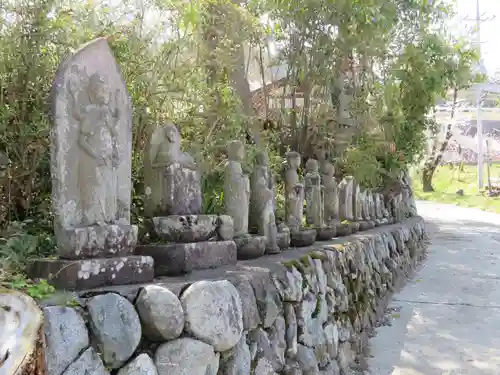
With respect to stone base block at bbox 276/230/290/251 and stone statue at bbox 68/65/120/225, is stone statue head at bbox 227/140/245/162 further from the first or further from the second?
stone statue at bbox 68/65/120/225

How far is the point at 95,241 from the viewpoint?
2867mm

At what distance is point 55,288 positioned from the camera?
2607 mm

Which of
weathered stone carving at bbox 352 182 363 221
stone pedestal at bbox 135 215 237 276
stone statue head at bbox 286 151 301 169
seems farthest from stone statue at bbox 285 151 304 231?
weathered stone carving at bbox 352 182 363 221

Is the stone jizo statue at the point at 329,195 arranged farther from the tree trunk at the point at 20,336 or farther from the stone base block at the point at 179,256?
the tree trunk at the point at 20,336

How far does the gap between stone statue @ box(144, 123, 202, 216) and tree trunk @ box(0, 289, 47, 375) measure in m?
1.64

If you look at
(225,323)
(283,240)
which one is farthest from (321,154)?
(225,323)

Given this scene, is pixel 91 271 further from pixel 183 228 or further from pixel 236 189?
pixel 236 189

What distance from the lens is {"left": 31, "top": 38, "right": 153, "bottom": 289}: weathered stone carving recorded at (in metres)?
2.80

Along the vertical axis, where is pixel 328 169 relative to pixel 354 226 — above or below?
above

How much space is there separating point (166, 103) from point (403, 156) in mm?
6900

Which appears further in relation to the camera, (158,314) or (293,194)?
(293,194)

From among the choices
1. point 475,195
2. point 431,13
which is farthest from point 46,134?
point 475,195

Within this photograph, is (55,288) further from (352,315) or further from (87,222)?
(352,315)

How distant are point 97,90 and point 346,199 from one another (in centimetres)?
523
